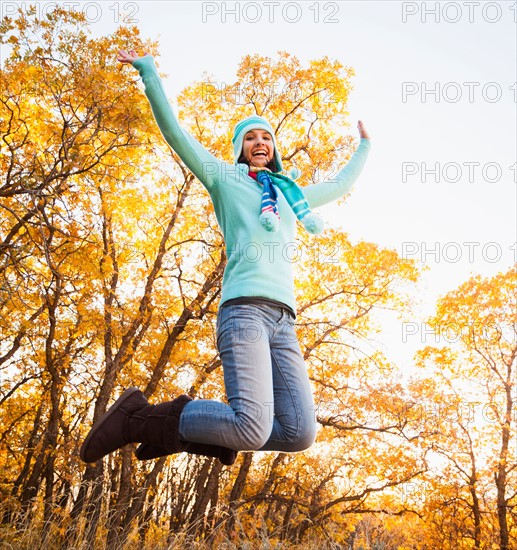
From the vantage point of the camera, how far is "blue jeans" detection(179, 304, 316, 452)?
80.4 inches

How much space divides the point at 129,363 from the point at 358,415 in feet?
15.7

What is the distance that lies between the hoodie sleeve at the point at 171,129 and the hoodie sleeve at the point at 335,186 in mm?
682

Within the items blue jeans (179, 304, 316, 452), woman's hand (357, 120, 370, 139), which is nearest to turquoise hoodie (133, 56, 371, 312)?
blue jeans (179, 304, 316, 452)

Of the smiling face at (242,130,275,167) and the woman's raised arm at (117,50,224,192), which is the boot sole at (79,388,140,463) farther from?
A: the smiling face at (242,130,275,167)

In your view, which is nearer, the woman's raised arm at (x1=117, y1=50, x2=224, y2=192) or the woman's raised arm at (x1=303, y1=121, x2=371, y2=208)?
the woman's raised arm at (x1=117, y1=50, x2=224, y2=192)

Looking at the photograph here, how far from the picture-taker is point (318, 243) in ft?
36.3

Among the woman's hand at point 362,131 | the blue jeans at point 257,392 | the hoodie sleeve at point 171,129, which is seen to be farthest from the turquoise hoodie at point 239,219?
the woman's hand at point 362,131

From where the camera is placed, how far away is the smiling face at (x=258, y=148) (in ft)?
9.37

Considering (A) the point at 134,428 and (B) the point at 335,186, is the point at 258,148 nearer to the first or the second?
(B) the point at 335,186

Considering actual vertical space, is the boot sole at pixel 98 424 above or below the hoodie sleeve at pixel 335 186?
below

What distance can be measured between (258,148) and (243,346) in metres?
1.21

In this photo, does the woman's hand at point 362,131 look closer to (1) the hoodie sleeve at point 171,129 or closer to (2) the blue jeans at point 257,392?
(1) the hoodie sleeve at point 171,129

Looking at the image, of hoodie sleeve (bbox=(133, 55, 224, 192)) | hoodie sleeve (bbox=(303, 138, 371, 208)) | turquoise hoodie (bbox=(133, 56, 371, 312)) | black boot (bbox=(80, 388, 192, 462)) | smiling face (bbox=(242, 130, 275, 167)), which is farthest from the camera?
hoodie sleeve (bbox=(303, 138, 371, 208))

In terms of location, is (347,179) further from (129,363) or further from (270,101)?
(129,363)
